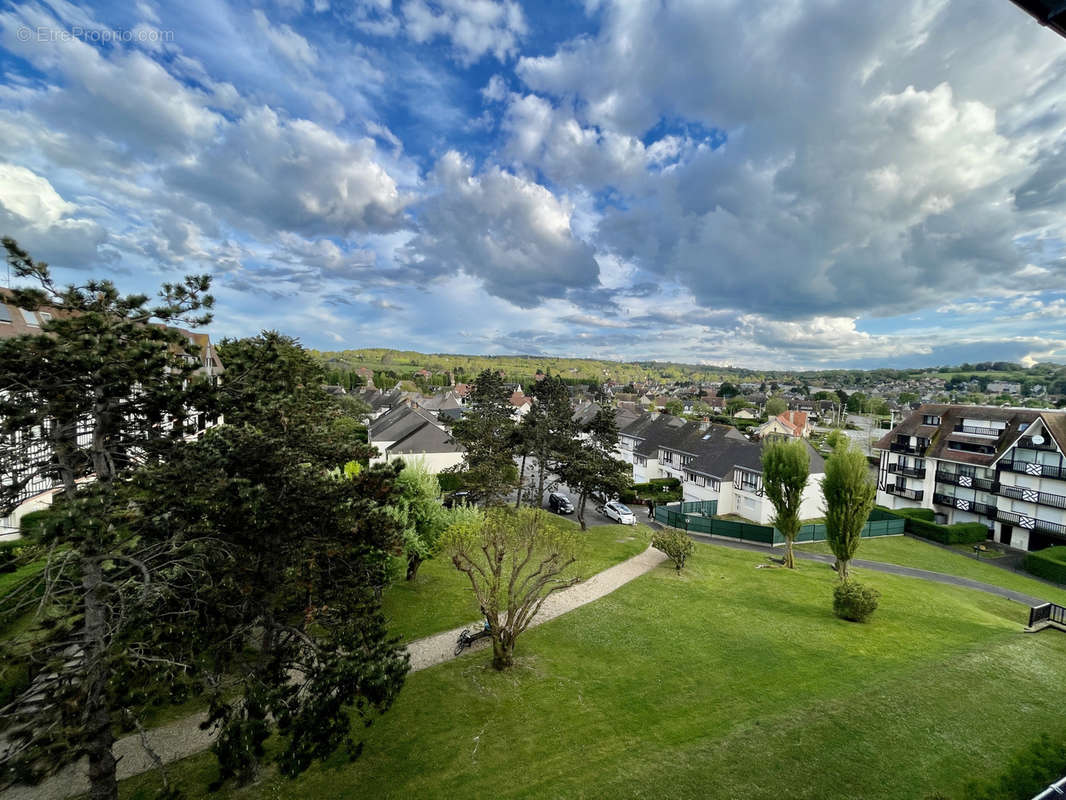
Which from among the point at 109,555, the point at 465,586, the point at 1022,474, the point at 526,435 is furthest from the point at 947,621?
the point at 109,555

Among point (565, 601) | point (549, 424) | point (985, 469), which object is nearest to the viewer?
point (565, 601)

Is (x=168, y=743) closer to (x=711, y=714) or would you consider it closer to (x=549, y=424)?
(x=711, y=714)

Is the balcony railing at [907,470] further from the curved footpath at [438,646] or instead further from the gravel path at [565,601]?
Answer: the gravel path at [565,601]

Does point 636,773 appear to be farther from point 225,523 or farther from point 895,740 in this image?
point 225,523

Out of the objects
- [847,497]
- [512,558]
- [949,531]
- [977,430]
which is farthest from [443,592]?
[977,430]

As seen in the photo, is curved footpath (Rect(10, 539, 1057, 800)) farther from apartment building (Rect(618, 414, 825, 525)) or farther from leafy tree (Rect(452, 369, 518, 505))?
leafy tree (Rect(452, 369, 518, 505))
